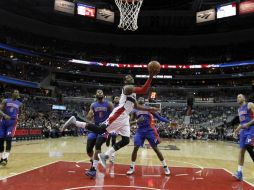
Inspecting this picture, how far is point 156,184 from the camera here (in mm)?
6625

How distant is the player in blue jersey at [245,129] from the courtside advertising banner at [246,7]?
20830mm

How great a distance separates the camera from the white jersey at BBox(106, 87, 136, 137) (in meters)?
7.04

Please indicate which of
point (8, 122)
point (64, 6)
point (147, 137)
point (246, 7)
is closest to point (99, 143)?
point (147, 137)

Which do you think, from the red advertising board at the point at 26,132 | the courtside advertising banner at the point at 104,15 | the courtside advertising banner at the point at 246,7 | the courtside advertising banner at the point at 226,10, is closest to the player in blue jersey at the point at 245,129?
the red advertising board at the point at 26,132

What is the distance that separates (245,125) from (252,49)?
43.0 meters

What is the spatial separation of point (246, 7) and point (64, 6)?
1609 cm

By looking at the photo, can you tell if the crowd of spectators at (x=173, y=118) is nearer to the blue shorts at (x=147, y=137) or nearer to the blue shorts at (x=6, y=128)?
the blue shorts at (x=6, y=128)

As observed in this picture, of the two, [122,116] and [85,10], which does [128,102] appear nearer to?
[122,116]

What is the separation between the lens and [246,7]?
2628 cm

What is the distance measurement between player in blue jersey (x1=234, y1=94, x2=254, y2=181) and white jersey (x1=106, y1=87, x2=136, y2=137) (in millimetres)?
2940

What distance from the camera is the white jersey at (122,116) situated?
7039 mm

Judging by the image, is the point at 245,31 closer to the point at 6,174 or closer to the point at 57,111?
the point at 57,111

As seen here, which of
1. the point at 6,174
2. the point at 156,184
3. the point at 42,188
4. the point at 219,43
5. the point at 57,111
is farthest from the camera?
the point at 219,43

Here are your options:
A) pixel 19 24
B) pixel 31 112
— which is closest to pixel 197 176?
pixel 31 112
